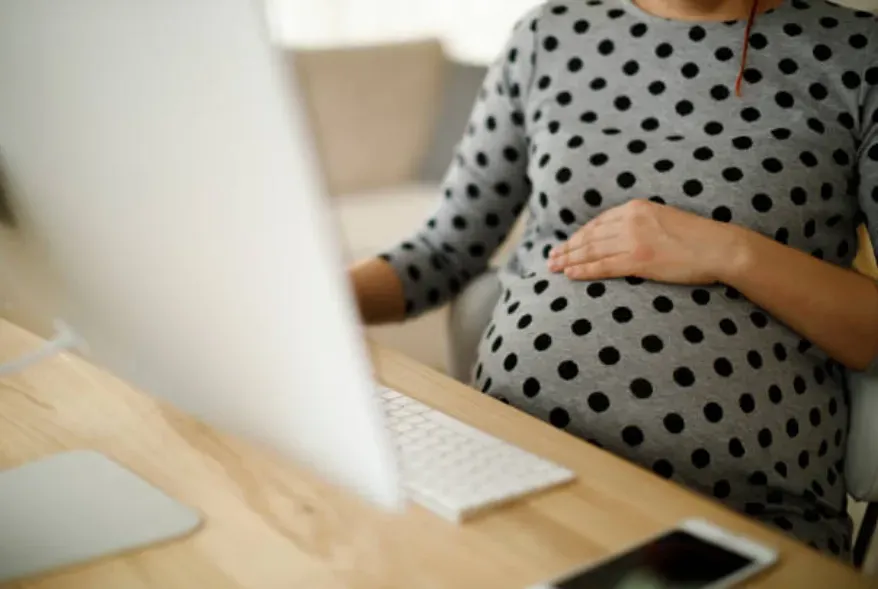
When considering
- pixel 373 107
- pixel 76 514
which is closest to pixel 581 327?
pixel 76 514

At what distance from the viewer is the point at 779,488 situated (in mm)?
876

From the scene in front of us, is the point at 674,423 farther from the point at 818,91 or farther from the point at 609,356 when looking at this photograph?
the point at 818,91

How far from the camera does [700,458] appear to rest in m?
0.87

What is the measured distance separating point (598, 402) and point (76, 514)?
50 centimetres

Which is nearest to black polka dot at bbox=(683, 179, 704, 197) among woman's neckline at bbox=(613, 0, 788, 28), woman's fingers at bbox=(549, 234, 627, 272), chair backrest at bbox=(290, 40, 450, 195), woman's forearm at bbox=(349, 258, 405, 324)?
woman's fingers at bbox=(549, 234, 627, 272)

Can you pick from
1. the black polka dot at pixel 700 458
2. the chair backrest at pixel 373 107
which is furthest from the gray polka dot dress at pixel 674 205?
the chair backrest at pixel 373 107

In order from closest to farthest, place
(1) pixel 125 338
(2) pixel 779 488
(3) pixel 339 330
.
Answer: (3) pixel 339 330 → (1) pixel 125 338 → (2) pixel 779 488

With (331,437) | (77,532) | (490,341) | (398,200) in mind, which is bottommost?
(398,200)

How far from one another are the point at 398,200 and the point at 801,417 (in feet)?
4.59

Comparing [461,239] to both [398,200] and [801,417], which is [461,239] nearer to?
[801,417]

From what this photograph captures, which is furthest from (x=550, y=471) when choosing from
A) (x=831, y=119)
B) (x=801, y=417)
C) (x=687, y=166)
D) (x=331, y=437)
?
(x=831, y=119)

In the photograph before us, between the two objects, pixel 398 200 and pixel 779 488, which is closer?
pixel 779 488

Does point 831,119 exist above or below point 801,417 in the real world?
above

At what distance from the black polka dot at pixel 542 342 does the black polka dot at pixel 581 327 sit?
0.03 m
